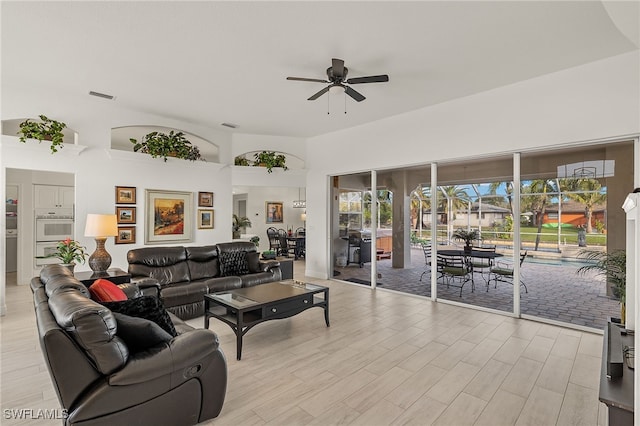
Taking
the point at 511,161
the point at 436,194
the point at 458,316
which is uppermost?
the point at 511,161

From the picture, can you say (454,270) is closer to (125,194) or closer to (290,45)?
(290,45)

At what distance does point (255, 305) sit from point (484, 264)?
12.2 ft

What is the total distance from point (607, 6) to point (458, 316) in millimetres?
3826

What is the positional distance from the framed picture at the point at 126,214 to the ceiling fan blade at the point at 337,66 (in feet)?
14.5

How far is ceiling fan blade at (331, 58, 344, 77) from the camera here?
3671mm

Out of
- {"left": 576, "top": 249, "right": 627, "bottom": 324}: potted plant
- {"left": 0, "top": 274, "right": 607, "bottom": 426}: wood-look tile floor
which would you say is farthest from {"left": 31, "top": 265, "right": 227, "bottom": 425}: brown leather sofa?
{"left": 576, "top": 249, "right": 627, "bottom": 324}: potted plant

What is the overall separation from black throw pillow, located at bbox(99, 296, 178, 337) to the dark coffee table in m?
0.82

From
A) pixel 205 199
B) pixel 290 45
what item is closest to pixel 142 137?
pixel 205 199

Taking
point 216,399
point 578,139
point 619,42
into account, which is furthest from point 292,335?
point 619,42

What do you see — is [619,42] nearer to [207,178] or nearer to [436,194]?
[436,194]

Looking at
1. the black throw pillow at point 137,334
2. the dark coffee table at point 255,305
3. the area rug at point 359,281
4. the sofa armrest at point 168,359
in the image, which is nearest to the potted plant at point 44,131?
the dark coffee table at point 255,305

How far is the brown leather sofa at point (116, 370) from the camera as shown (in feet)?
5.84

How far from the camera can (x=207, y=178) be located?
6.74 meters

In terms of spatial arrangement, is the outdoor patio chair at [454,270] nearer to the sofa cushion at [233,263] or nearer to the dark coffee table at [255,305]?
the dark coffee table at [255,305]
